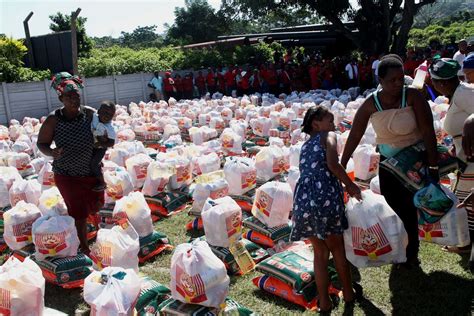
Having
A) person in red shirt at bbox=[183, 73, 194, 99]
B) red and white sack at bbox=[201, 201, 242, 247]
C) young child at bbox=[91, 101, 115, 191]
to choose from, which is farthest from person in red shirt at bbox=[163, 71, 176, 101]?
red and white sack at bbox=[201, 201, 242, 247]

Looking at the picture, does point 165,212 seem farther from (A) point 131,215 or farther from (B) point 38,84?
(B) point 38,84

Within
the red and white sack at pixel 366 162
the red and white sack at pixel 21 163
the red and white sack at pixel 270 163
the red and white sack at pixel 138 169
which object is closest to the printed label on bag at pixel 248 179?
the red and white sack at pixel 270 163

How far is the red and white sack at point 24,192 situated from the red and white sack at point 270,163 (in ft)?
7.91

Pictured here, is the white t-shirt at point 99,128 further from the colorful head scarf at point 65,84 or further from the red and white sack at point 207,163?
the red and white sack at point 207,163

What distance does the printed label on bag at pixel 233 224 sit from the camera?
145 inches

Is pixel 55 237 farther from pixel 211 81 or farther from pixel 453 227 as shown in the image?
pixel 211 81

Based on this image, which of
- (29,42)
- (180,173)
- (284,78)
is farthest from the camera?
(29,42)

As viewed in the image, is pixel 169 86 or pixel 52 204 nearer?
pixel 52 204

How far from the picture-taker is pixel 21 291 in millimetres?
2639

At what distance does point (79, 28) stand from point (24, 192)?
22051 mm

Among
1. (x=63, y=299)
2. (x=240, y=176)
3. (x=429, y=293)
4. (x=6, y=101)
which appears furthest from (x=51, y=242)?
(x=6, y=101)

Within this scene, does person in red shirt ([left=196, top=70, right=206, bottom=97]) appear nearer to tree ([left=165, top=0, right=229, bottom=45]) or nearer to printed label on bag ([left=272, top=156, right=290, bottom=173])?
printed label on bag ([left=272, top=156, right=290, bottom=173])

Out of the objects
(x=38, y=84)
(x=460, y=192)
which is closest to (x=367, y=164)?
(x=460, y=192)

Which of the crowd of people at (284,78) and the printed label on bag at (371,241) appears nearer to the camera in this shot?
the printed label on bag at (371,241)
